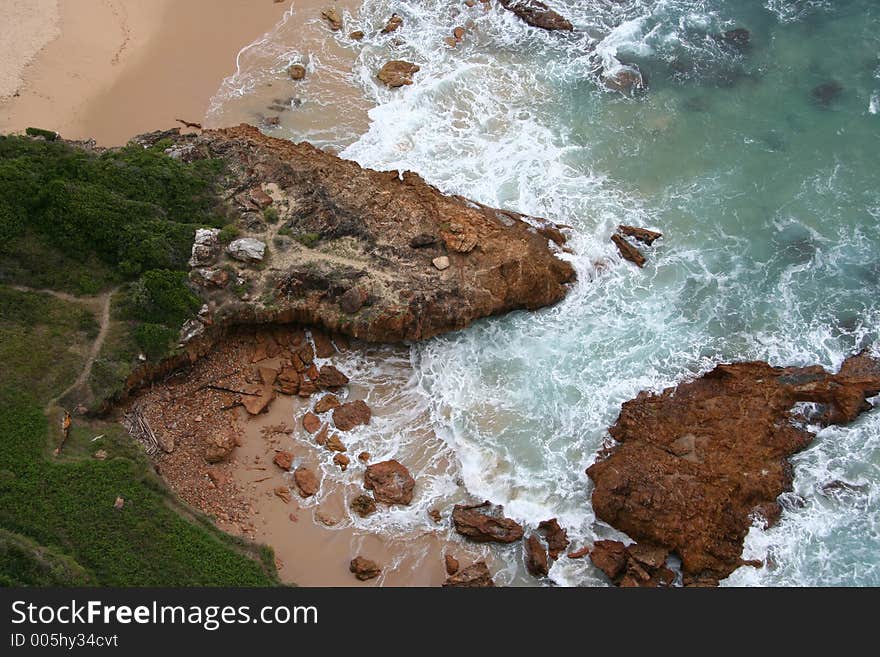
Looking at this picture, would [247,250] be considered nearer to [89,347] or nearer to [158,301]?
[158,301]

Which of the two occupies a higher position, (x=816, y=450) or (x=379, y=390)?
(x=379, y=390)

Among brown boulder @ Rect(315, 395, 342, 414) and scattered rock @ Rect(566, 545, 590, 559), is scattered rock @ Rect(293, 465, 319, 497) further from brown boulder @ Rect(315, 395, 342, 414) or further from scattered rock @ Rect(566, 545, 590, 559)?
scattered rock @ Rect(566, 545, 590, 559)

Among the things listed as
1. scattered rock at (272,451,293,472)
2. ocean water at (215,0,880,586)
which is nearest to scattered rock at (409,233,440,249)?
ocean water at (215,0,880,586)

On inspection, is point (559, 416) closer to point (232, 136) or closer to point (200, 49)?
point (232, 136)

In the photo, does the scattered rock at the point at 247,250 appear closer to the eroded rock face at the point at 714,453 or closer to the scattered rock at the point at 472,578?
the scattered rock at the point at 472,578

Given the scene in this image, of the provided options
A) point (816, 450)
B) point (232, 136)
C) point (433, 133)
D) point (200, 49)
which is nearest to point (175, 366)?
point (232, 136)

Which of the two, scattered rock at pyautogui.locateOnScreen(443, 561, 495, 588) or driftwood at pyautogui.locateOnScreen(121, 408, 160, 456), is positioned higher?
driftwood at pyautogui.locateOnScreen(121, 408, 160, 456)
